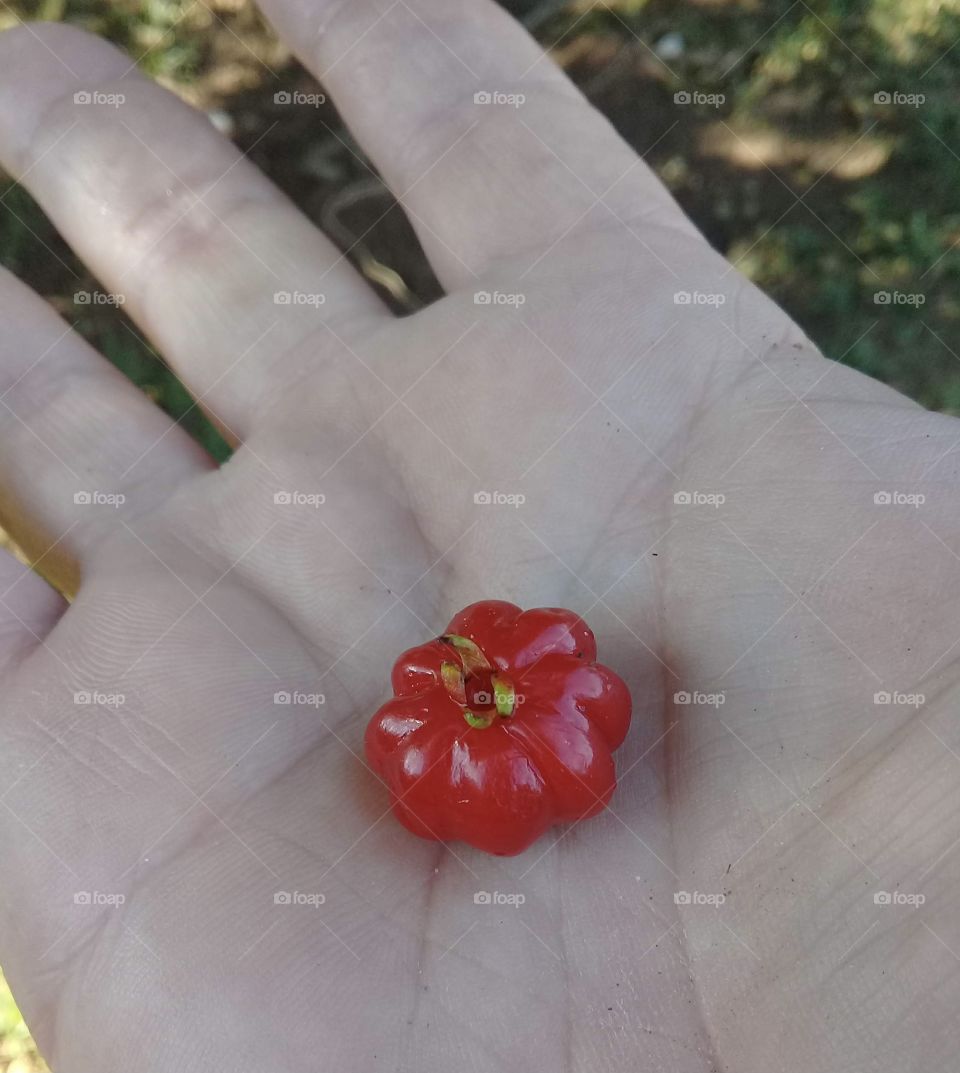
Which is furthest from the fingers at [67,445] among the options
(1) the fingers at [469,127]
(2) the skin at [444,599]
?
(1) the fingers at [469,127]

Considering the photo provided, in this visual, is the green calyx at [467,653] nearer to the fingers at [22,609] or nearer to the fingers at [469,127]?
the fingers at [22,609]

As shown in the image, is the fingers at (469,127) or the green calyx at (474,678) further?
the fingers at (469,127)

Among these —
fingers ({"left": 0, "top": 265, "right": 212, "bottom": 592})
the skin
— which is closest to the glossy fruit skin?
the skin

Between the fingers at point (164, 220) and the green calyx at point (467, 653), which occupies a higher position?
the fingers at point (164, 220)

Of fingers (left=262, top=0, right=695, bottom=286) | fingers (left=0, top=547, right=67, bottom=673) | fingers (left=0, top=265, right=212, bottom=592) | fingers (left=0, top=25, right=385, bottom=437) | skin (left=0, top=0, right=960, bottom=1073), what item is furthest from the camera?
fingers (left=0, top=25, right=385, bottom=437)

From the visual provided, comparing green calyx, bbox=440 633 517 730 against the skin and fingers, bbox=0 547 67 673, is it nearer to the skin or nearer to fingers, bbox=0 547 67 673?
the skin

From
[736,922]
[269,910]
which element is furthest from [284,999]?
[736,922]
